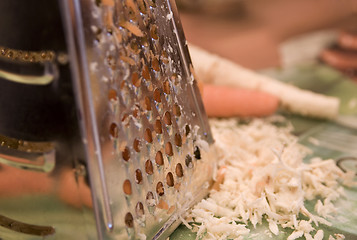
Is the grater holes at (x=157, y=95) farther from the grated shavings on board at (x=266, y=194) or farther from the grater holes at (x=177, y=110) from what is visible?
the grated shavings on board at (x=266, y=194)

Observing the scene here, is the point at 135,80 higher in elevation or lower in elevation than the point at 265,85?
higher

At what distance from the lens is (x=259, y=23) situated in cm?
207

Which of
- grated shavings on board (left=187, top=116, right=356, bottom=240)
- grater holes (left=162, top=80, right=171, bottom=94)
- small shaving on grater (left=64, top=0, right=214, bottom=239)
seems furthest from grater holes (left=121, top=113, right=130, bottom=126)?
grated shavings on board (left=187, top=116, right=356, bottom=240)

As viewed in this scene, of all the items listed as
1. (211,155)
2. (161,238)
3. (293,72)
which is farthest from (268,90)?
(161,238)

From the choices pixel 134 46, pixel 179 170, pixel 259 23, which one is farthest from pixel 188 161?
pixel 259 23

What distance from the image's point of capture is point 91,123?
1.66ft

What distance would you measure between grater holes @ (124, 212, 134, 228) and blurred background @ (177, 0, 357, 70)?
50.1 inches

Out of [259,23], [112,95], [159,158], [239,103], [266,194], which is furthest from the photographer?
[259,23]

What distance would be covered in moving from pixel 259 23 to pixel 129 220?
1.68 m

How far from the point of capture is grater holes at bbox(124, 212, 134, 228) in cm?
58

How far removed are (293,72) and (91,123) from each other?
1275mm

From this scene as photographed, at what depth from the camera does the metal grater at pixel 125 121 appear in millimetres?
500

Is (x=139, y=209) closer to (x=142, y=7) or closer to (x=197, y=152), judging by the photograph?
(x=197, y=152)

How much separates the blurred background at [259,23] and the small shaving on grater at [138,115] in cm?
111
